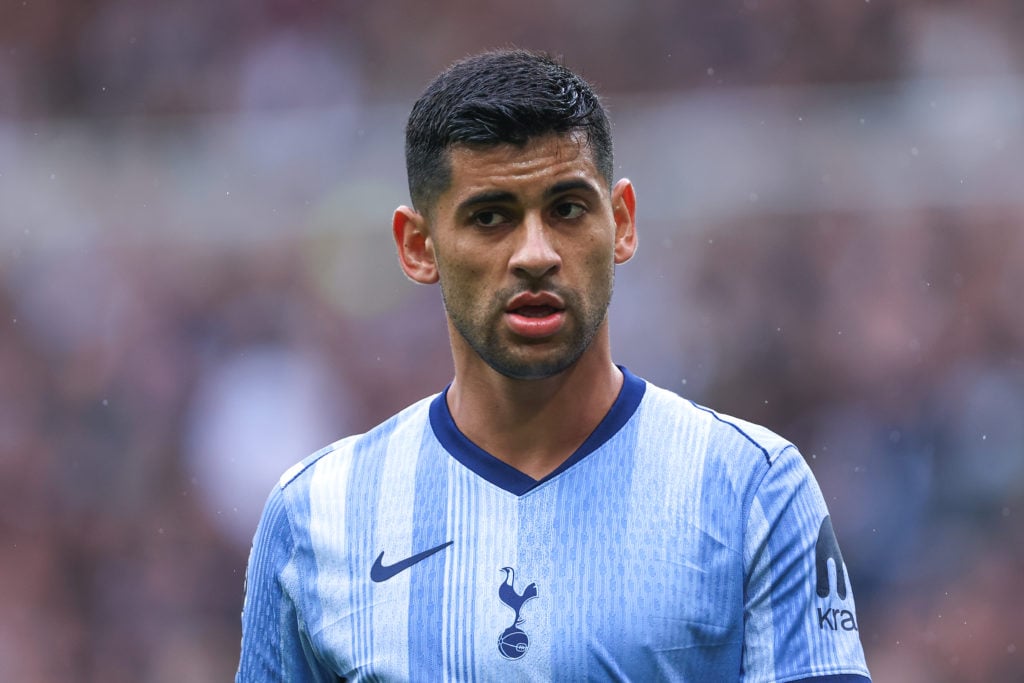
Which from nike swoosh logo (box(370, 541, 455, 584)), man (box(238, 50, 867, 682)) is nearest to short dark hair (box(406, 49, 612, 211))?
man (box(238, 50, 867, 682))

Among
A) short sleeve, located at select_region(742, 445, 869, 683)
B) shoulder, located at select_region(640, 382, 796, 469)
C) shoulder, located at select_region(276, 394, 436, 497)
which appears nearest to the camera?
short sleeve, located at select_region(742, 445, 869, 683)

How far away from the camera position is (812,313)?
24.2 ft

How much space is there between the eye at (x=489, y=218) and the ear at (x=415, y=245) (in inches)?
6.3

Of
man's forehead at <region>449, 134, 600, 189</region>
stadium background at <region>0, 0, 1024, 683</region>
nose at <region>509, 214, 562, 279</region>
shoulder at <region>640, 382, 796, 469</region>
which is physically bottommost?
shoulder at <region>640, 382, 796, 469</region>

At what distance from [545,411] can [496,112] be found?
20.6 inches

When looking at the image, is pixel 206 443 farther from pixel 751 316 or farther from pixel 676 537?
pixel 676 537

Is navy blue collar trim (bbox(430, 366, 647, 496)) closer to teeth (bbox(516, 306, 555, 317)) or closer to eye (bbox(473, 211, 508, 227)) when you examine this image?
teeth (bbox(516, 306, 555, 317))

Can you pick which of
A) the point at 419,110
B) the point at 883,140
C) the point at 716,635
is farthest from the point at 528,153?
the point at 883,140

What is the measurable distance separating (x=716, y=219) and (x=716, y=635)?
17.8 ft

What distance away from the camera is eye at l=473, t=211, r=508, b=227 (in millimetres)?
2480

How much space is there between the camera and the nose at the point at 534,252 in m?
2.39

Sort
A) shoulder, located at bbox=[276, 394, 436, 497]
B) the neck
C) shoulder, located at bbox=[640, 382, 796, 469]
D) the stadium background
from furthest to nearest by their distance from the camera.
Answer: the stadium background → shoulder, located at bbox=[276, 394, 436, 497] → the neck → shoulder, located at bbox=[640, 382, 796, 469]

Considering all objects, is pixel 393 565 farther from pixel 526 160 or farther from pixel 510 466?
pixel 526 160

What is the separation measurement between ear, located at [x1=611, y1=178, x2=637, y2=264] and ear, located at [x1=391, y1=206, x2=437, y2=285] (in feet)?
1.09
